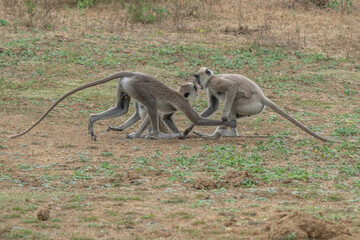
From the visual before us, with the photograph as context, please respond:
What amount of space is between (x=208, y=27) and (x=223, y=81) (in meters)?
7.73

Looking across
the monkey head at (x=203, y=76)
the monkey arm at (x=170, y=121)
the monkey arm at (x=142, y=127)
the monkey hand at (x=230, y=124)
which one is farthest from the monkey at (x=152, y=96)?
the monkey head at (x=203, y=76)

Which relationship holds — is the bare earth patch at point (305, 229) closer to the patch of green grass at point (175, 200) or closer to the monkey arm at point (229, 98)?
the patch of green grass at point (175, 200)

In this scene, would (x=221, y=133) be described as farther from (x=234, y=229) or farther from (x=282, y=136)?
(x=234, y=229)

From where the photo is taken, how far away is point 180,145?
9.22 m

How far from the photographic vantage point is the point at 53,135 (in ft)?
31.7

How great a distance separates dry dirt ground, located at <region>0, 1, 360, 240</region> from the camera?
5613 millimetres

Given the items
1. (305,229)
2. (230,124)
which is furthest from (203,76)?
(305,229)

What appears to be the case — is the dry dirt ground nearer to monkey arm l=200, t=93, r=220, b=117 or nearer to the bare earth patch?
the bare earth patch

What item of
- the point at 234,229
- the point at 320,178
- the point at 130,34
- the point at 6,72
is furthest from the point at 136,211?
the point at 130,34

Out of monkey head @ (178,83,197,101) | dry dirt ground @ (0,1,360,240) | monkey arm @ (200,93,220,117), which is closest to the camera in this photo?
dry dirt ground @ (0,1,360,240)

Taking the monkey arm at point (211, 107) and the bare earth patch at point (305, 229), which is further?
the monkey arm at point (211, 107)

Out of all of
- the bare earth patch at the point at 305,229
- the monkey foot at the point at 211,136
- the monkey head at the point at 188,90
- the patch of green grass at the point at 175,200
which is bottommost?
the monkey foot at the point at 211,136

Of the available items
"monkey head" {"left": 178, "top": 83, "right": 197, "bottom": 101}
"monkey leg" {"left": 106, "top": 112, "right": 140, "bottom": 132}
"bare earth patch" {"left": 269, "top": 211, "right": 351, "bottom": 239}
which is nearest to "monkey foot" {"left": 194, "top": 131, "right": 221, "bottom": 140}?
"monkey head" {"left": 178, "top": 83, "right": 197, "bottom": 101}

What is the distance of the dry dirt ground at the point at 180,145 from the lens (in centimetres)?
561
